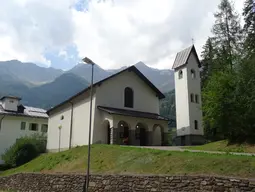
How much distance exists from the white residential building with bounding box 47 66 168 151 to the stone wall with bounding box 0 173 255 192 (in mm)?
8685

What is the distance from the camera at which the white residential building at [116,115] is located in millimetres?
28734

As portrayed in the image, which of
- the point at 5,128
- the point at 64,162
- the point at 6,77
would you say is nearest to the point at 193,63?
the point at 64,162

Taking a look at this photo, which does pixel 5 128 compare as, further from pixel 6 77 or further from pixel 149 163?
pixel 6 77

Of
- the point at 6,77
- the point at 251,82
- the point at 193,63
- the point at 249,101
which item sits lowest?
the point at 249,101

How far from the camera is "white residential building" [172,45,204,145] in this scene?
32.4 metres

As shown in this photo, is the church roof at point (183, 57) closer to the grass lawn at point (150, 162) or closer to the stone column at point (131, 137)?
the stone column at point (131, 137)

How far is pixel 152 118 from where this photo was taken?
99.4 ft

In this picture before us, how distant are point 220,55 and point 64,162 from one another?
947 inches

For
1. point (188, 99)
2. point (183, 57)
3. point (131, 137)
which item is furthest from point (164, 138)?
point (183, 57)

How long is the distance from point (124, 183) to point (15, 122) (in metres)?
34.0

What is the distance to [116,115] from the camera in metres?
27.8

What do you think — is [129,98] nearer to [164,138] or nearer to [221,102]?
[164,138]

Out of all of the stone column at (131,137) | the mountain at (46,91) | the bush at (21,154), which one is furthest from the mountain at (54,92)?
the stone column at (131,137)

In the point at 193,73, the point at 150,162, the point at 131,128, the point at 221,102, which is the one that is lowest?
the point at 150,162
